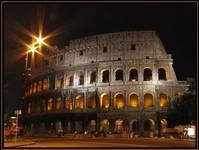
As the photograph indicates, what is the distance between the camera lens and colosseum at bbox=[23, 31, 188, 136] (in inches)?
1796

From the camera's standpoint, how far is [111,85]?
4722 cm

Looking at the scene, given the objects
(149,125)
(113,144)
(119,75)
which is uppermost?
(119,75)

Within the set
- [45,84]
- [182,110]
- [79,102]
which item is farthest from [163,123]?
[45,84]

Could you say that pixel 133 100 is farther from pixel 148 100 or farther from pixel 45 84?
pixel 45 84

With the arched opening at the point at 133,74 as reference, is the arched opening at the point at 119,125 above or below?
below

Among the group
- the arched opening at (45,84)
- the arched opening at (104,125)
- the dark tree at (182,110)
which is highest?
the arched opening at (45,84)

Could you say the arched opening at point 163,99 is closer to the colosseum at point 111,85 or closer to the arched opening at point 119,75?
the colosseum at point 111,85

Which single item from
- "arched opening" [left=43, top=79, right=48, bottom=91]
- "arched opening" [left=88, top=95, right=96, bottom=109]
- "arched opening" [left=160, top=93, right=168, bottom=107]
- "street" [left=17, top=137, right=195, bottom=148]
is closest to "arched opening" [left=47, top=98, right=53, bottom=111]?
"arched opening" [left=43, top=79, right=48, bottom=91]

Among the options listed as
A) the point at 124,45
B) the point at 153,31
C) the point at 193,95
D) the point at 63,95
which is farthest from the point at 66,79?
the point at 193,95

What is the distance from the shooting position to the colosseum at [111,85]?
45625mm

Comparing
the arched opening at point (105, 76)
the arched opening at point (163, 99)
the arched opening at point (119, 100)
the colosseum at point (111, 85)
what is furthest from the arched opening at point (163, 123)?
the arched opening at point (105, 76)

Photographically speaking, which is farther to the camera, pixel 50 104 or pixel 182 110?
pixel 50 104

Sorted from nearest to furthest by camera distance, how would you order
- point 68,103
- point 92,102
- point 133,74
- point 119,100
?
1. point 119,100
2. point 92,102
3. point 133,74
4. point 68,103

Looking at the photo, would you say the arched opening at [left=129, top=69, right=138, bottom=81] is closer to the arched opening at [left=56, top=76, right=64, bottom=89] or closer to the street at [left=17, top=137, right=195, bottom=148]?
the arched opening at [left=56, top=76, right=64, bottom=89]
